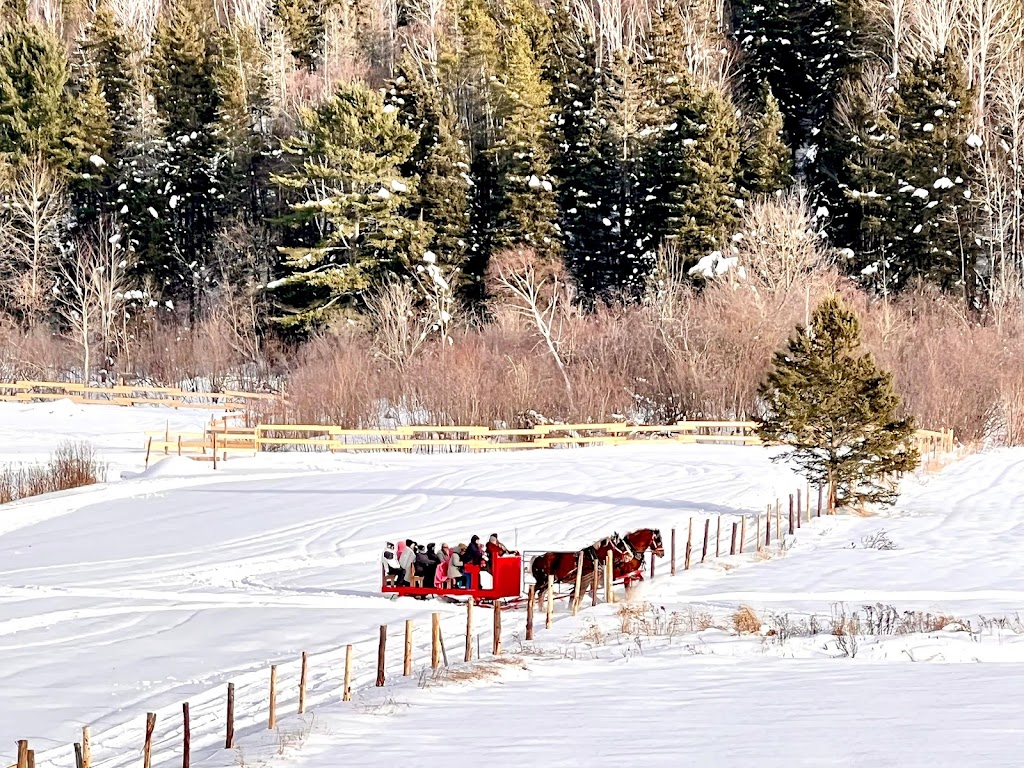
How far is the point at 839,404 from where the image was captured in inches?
1101

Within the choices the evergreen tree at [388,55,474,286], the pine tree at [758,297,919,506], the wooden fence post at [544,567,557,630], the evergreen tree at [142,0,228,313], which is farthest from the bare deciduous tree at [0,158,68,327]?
the wooden fence post at [544,567,557,630]

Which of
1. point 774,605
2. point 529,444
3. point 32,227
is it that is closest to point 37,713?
point 774,605

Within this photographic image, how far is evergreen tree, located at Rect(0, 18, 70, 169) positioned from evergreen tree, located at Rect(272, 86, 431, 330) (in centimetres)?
1620

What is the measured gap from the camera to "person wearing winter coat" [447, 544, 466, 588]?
60.1 feet

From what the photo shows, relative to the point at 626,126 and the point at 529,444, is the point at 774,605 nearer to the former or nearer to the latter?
the point at 529,444

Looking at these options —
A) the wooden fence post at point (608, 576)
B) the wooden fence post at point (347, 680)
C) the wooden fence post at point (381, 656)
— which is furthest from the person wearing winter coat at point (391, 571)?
the wooden fence post at point (347, 680)

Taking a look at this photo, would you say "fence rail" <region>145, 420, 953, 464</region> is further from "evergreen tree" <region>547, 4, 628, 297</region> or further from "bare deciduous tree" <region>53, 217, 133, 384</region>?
"bare deciduous tree" <region>53, 217, 133, 384</region>

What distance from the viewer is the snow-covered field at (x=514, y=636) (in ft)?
35.6

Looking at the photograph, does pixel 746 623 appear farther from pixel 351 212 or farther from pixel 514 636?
pixel 351 212

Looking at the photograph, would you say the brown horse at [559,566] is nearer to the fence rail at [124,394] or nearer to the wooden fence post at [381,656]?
the wooden fence post at [381,656]

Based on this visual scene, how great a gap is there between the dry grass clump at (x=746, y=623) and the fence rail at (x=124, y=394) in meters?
44.4

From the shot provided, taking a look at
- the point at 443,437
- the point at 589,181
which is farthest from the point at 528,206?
the point at 443,437

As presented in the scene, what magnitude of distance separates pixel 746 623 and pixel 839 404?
13.1m

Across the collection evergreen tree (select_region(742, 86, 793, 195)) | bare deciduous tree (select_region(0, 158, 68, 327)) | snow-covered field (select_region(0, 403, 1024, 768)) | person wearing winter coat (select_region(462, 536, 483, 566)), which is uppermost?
evergreen tree (select_region(742, 86, 793, 195))
